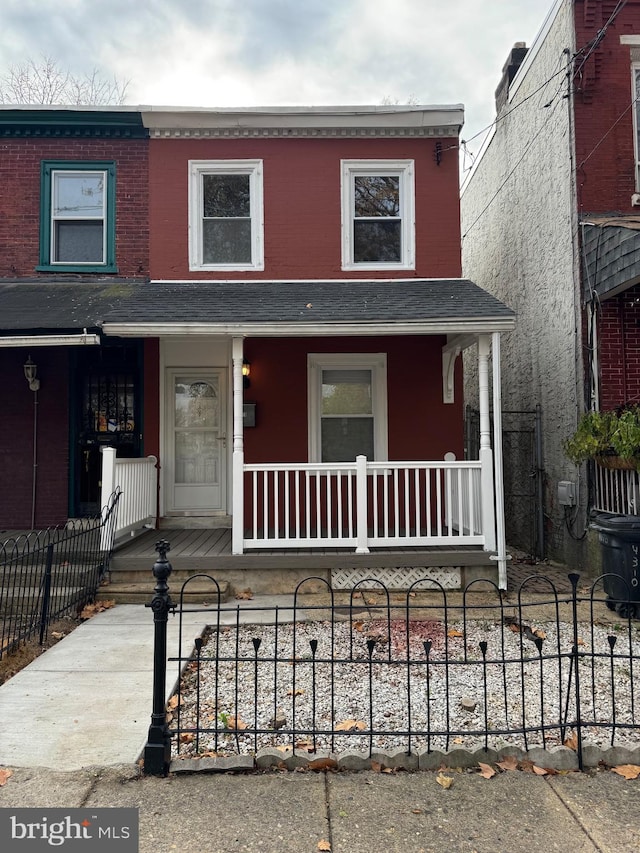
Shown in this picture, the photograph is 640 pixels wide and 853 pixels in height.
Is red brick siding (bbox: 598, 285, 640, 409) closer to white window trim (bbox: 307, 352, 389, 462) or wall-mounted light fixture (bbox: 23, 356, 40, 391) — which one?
white window trim (bbox: 307, 352, 389, 462)

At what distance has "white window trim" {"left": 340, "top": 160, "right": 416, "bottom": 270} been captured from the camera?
833 centimetres

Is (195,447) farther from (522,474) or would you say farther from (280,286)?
(522,474)

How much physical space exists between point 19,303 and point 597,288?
751 centimetres

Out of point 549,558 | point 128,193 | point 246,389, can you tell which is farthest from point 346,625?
point 128,193

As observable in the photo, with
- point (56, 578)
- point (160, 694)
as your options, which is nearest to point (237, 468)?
point (56, 578)

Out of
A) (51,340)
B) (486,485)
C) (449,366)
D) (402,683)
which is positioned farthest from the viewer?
(449,366)

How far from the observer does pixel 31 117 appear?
326 inches

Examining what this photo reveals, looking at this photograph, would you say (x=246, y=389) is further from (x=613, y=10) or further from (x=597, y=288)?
(x=613, y=10)

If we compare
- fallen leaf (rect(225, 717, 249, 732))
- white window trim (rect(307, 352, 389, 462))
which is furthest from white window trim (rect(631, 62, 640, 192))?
fallen leaf (rect(225, 717, 249, 732))

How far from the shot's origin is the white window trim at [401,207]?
833cm

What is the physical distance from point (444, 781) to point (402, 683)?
1275 millimetres

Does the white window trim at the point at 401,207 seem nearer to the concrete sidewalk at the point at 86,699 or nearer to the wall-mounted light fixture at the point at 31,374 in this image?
the wall-mounted light fixture at the point at 31,374

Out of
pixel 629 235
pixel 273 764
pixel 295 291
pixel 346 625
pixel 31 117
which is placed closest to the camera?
pixel 273 764

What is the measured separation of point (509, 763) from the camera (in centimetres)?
302
